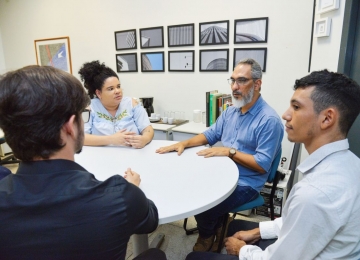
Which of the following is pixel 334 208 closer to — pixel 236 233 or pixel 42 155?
pixel 236 233

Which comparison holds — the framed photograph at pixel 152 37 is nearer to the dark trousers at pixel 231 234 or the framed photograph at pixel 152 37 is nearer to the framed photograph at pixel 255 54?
the framed photograph at pixel 255 54

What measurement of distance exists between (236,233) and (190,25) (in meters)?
2.53

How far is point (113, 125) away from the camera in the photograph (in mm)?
2082

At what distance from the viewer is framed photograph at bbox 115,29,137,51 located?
3449mm

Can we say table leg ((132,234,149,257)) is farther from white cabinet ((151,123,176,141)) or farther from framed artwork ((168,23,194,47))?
framed artwork ((168,23,194,47))

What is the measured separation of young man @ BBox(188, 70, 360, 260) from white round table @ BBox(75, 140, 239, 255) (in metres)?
0.33

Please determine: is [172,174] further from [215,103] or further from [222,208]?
[215,103]

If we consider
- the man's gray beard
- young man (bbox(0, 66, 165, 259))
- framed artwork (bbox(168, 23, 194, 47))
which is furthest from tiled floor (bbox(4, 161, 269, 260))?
framed artwork (bbox(168, 23, 194, 47))

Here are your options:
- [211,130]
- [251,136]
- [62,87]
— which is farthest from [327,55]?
[62,87]

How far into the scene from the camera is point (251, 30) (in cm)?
273

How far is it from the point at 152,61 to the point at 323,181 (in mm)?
2985

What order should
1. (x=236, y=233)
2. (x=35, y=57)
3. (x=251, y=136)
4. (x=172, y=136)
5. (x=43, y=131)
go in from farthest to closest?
1. (x=35, y=57)
2. (x=172, y=136)
3. (x=251, y=136)
4. (x=236, y=233)
5. (x=43, y=131)

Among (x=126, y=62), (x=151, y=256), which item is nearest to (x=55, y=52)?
(x=126, y=62)

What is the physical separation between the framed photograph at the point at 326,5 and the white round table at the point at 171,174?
138 cm
